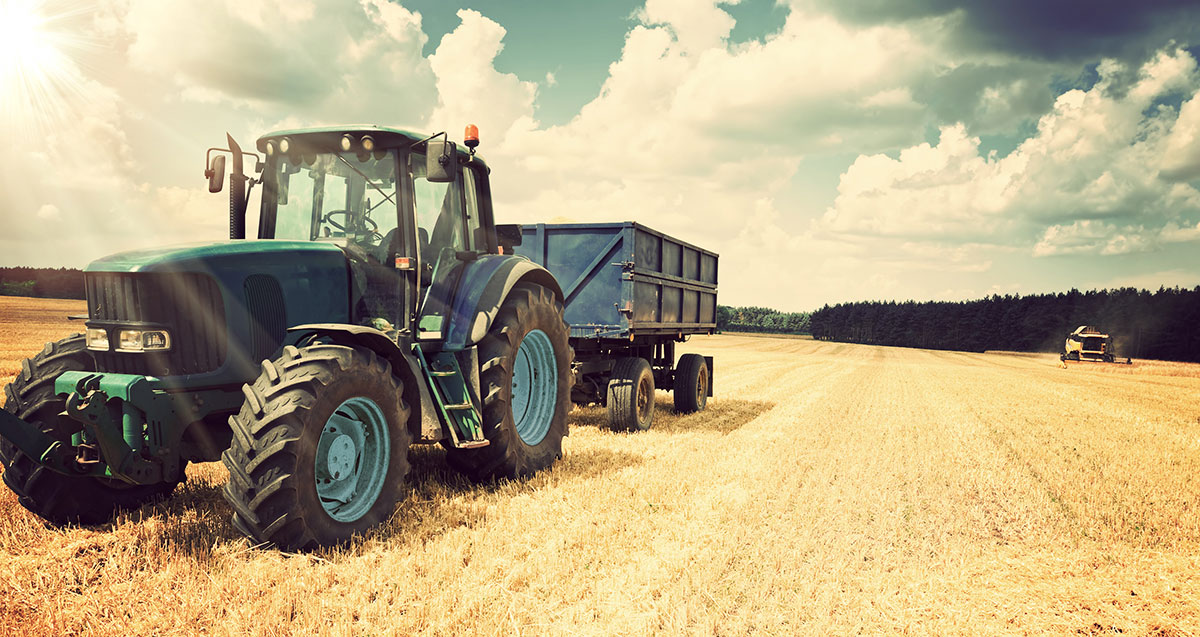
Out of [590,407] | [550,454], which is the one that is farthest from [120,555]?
[590,407]

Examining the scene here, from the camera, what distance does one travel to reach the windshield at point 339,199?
17.3 feet

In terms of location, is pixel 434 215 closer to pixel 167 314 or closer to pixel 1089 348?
pixel 167 314

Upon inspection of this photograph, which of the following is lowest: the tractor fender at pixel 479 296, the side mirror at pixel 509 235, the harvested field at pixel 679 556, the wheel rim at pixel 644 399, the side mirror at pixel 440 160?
the harvested field at pixel 679 556

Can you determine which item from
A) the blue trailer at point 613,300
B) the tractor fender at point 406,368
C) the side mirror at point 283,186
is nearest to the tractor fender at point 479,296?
the tractor fender at point 406,368

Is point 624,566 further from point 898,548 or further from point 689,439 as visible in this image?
point 689,439

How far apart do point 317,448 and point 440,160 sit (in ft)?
7.02

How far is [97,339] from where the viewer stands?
4.25 meters

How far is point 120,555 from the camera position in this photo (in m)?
3.93

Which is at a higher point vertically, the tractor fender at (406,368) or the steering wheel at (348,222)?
the steering wheel at (348,222)

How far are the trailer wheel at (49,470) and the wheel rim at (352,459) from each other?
98 cm

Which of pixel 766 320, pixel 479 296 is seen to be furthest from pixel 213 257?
pixel 766 320

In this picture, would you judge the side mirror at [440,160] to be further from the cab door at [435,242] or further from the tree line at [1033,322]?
the tree line at [1033,322]

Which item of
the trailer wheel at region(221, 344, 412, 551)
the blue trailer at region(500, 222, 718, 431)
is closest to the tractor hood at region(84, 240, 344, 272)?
the trailer wheel at region(221, 344, 412, 551)

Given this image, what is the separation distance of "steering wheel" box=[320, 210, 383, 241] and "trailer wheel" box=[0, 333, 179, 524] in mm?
1828
